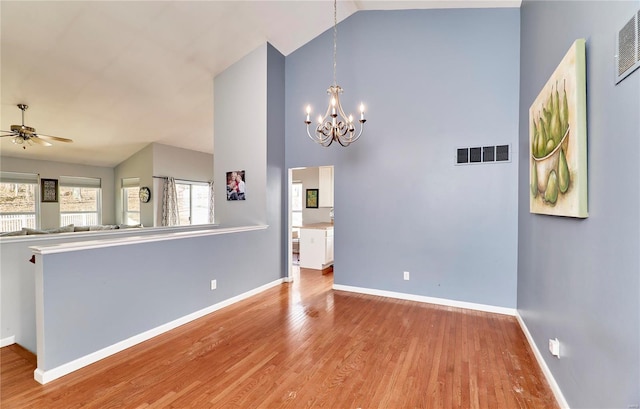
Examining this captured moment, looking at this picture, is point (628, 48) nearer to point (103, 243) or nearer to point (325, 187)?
point (103, 243)

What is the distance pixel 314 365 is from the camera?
2.36m

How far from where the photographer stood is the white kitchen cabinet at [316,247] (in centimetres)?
571

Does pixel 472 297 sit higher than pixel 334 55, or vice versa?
pixel 334 55

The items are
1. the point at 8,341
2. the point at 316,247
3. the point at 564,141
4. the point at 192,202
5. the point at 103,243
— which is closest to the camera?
the point at 564,141

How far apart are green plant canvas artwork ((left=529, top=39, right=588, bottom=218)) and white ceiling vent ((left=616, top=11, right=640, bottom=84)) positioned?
35cm

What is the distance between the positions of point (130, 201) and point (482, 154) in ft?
27.7

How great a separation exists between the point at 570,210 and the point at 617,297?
23.0 inches

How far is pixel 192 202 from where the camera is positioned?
27.0 feet

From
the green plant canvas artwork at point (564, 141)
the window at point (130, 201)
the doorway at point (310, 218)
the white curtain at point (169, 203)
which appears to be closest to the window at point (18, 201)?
the window at point (130, 201)

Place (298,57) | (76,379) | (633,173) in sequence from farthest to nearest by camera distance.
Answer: (298,57)
(76,379)
(633,173)

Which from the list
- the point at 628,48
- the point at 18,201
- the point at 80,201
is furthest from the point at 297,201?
the point at 628,48

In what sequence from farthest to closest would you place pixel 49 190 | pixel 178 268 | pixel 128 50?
pixel 49 190 < pixel 128 50 < pixel 178 268

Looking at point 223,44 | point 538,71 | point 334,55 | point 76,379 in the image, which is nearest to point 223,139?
point 223,44

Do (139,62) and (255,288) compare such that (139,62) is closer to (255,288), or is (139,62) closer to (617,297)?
(255,288)
